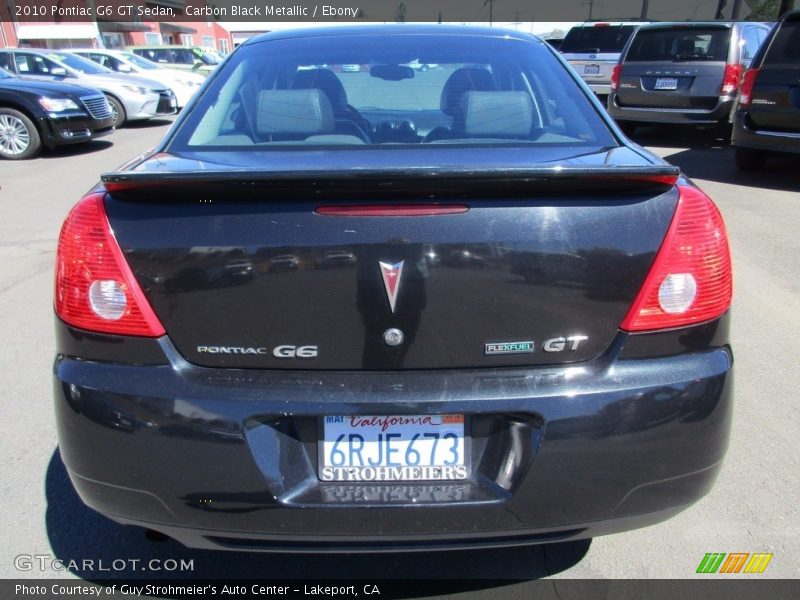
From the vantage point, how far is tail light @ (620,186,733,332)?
5.77 feet

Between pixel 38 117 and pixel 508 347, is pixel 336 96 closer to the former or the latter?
pixel 508 347

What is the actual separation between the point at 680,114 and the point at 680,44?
117cm

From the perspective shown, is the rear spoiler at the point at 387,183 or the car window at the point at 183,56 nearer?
the rear spoiler at the point at 387,183

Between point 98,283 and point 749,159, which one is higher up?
point 98,283

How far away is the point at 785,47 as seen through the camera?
766 centimetres

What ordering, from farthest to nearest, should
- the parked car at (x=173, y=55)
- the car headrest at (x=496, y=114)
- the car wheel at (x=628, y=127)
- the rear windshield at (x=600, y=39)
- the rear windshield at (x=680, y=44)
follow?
1. the parked car at (x=173, y=55)
2. the rear windshield at (x=600, y=39)
3. the car wheel at (x=628, y=127)
4. the rear windshield at (x=680, y=44)
5. the car headrest at (x=496, y=114)

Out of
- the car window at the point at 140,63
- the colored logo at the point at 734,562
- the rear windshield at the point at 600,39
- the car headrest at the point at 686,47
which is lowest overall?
the car window at the point at 140,63

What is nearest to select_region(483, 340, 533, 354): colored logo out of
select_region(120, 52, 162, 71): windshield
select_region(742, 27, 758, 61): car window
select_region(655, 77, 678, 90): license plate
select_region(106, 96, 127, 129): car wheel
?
select_region(655, 77, 678, 90): license plate

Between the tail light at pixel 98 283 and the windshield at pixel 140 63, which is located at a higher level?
the tail light at pixel 98 283

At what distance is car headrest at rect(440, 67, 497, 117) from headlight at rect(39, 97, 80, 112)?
959 centimetres

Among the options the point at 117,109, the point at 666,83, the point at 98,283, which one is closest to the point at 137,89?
the point at 117,109

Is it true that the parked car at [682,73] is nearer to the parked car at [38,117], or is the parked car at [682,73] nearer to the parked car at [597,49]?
the parked car at [597,49]

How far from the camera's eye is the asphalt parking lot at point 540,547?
223 centimetres

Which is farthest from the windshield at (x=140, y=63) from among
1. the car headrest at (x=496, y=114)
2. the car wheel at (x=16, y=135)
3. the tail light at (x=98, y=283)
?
the tail light at (x=98, y=283)
